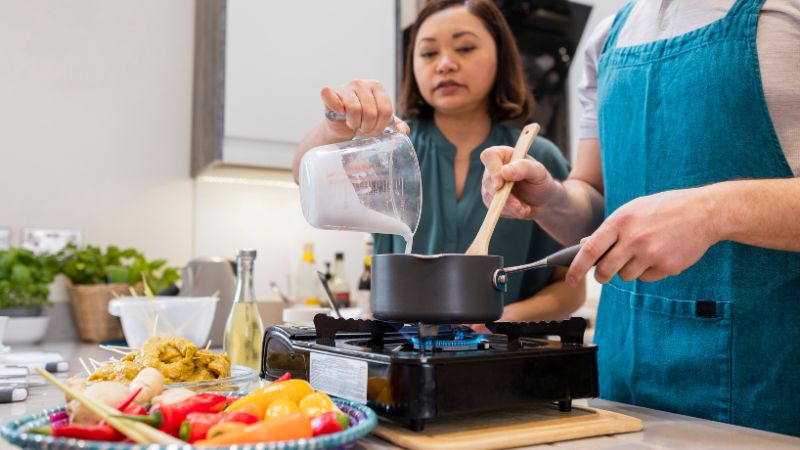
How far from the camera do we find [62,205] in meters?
2.24

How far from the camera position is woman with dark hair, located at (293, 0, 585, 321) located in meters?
1.64

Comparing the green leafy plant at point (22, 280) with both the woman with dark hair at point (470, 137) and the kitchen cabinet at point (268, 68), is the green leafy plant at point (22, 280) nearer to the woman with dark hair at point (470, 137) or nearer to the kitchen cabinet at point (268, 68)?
the kitchen cabinet at point (268, 68)

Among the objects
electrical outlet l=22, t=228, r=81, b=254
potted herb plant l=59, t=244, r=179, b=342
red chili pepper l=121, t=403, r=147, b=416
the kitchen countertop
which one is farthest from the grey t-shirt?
electrical outlet l=22, t=228, r=81, b=254

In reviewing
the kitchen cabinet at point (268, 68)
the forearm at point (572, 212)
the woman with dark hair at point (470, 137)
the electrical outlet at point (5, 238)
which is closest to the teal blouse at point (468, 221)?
the woman with dark hair at point (470, 137)

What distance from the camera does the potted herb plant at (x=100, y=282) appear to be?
198 cm

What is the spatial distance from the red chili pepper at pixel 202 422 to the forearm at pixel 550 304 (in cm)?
97

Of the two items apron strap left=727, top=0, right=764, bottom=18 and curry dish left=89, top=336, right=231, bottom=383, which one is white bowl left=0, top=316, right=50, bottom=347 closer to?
curry dish left=89, top=336, right=231, bottom=383

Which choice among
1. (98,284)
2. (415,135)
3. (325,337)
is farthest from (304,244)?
(325,337)

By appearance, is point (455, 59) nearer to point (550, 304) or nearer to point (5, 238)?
point (550, 304)

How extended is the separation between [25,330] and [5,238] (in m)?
0.42

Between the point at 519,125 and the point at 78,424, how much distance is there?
1.43 meters

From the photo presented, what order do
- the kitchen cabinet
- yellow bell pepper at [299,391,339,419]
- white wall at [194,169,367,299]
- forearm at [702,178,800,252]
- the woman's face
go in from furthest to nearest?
white wall at [194,169,367,299], the kitchen cabinet, the woman's face, forearm at [702,178,800,252], yellow bell pepper at [299,391,339,419]

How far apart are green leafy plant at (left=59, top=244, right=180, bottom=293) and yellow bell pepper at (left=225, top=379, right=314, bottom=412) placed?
146 centimetres

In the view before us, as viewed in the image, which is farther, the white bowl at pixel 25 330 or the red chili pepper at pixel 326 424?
the white bowl at pixel 25 330
